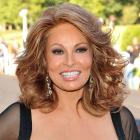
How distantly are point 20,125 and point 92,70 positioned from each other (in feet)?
3.22

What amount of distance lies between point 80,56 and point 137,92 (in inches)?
296

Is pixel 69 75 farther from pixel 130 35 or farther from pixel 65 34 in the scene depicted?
pixel 130 35

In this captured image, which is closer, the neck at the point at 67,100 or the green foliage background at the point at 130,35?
the neck at the point at 67,100

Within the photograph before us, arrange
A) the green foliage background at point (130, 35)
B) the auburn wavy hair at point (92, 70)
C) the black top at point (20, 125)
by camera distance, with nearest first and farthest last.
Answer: the black top at point (20, 125), the auburn wavy hair at point (92, 70), the green foliage background at point (130, 35)

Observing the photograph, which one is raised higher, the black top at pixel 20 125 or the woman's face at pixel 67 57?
the woman's face at pixel 67 57

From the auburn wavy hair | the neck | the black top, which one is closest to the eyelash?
the auburn wavy hair

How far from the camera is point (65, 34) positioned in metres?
2.31

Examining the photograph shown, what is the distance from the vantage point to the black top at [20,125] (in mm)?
2090

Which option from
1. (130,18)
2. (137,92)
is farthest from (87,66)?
(130,18)

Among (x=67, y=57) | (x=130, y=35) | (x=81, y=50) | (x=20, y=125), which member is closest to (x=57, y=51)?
(x=67, y=57)

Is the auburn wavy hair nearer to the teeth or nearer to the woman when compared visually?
the woman

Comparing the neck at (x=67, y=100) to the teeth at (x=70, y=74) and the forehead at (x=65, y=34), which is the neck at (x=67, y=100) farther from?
the forehead at (x=65, y=34)

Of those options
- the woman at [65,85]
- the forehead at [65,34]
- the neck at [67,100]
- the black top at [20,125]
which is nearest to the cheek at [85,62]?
the woman at [65,85]

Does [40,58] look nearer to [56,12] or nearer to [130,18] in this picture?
[56,12]
